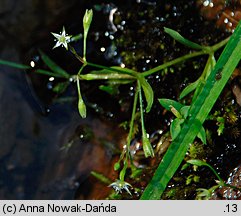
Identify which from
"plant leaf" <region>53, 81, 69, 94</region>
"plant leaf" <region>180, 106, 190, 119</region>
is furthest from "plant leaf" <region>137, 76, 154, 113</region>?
"plant leaf" <region>53, 81, 69, 94</region>

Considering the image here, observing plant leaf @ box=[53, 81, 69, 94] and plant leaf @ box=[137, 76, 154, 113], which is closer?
plant leaf @ box=[137, 76, 154, 113]

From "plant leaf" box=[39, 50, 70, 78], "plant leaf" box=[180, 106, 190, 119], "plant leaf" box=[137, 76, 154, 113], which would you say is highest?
"plant leaf" box=[39, 50, 70, 78]

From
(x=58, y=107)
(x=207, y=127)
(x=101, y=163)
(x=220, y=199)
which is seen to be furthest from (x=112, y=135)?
(x=220, y=199)

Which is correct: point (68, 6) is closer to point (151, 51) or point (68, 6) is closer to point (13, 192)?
point (151, 51)

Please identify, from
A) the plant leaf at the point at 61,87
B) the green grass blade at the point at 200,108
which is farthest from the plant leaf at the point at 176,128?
the plant leaf at the point at 61,87

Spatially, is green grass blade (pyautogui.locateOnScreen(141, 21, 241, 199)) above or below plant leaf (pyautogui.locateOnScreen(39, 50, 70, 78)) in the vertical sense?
below

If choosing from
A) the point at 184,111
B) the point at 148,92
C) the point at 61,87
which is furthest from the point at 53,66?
the point at 184,111

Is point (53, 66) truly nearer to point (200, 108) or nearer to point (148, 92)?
point (148, 92)

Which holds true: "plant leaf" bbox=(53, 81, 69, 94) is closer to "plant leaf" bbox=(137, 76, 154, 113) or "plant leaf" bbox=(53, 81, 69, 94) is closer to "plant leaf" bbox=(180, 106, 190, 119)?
"plant leaf" bbox=(137, 76, 154, 113)
